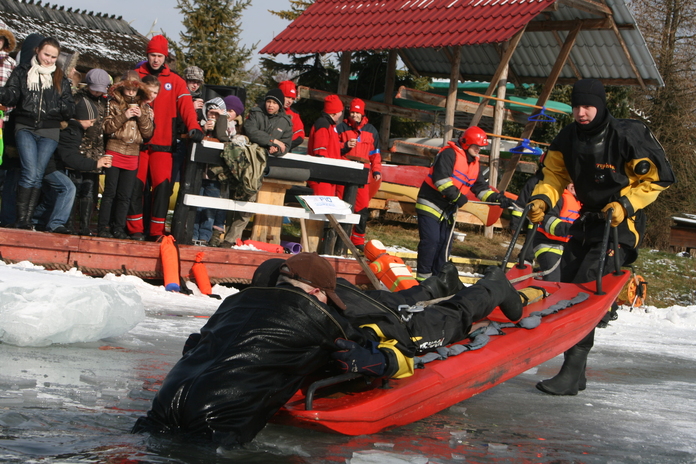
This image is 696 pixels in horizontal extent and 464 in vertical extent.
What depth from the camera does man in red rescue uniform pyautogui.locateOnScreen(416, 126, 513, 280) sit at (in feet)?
27.6

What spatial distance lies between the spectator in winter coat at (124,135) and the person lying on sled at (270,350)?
13.2 ft

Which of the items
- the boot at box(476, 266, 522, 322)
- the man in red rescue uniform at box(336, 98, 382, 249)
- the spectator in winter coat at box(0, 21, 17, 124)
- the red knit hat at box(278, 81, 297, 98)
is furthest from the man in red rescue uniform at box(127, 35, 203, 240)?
the boot at box(476, 266, 522, 322)

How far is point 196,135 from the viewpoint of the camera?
25.2ft

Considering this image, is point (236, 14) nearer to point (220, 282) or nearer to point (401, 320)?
point (220, 282)

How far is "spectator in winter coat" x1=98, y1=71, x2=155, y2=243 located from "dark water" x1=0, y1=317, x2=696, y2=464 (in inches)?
94.3

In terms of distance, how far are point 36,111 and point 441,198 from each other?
427cm

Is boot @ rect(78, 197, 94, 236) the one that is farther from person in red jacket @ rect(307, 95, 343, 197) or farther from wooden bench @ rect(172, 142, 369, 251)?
person in red jacket @ rect(307, 95, 343, 197)

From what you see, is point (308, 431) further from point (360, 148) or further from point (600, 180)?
point (360, 148)

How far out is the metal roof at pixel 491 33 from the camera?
12.5m

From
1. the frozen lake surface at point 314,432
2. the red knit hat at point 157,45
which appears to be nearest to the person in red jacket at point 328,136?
the red knit hat at point 157,45

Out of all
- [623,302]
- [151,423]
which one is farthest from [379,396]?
[623,302]

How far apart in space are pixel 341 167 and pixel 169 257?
2.40 metres

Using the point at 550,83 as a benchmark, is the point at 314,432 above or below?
below

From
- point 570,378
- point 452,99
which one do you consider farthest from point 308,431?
point 452,99
